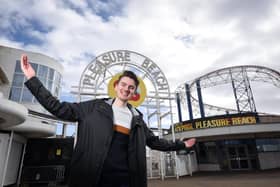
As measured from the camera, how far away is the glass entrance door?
44.1ft

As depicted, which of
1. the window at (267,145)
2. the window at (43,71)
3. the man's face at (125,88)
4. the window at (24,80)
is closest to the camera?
the man's face at (125,88)

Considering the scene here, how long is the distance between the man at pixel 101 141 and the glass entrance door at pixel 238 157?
14858 millimetres

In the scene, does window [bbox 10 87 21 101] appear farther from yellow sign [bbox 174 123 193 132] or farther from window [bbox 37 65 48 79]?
yellow sign [bbox 174 123 193 132]

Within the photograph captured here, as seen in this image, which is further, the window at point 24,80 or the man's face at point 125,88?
the window at point 24,80

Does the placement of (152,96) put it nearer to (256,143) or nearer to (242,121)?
(242,121)

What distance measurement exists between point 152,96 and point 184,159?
546cm

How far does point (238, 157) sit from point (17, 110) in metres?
14.5

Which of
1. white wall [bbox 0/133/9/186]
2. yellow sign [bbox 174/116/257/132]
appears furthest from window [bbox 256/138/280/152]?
white wall [bbox 0/133/9/186]

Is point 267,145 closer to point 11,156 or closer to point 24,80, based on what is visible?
point 11,156

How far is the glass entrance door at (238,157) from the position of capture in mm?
13455

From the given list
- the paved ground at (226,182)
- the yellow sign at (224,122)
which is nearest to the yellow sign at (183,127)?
the yellow sign at (224,122)

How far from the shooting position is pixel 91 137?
1.19 m

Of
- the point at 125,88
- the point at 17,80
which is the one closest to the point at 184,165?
the point at 125,88

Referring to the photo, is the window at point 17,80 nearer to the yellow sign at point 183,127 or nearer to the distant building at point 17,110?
the distant building at point 17,110
